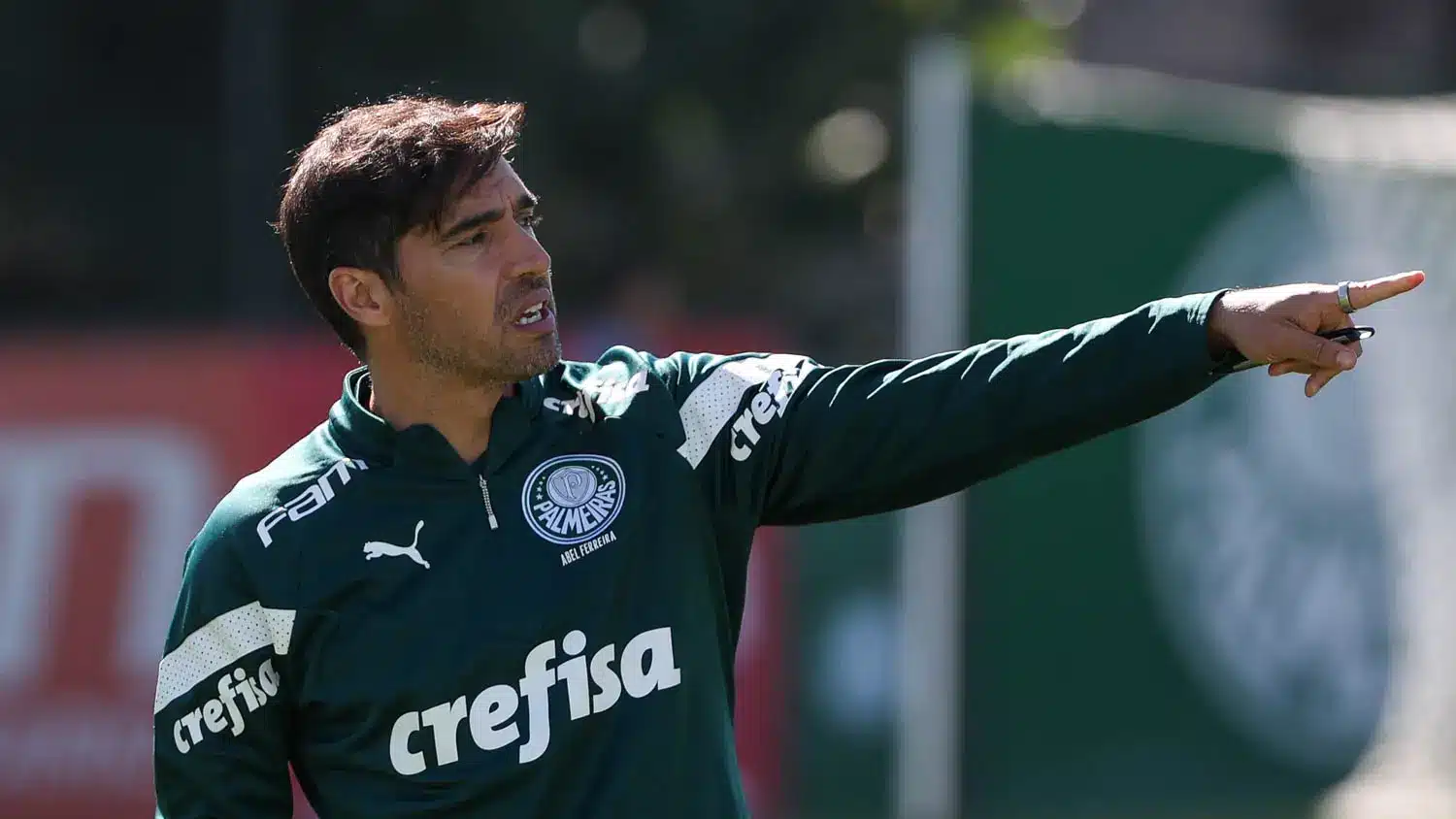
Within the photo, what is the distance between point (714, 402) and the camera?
137 inches

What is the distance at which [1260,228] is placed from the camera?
936 centimetres

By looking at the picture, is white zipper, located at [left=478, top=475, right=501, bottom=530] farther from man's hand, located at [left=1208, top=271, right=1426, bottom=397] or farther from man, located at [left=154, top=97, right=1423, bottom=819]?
man's hand, located at [left=1208, top=271, right=1426, bottom=397]

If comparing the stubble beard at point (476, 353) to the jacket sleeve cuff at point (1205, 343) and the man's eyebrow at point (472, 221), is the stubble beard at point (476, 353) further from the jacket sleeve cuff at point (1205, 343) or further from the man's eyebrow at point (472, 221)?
the jacket sleeve cuff at point (1205, 343)

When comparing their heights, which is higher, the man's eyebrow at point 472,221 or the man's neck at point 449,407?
the man's eyebrow at point 472,221

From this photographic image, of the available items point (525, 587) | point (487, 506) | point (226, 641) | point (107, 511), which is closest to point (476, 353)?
point (487, 506)

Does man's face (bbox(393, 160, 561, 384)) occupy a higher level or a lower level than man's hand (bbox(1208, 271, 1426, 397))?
higher

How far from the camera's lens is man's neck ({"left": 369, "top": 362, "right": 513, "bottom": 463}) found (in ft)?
11.3

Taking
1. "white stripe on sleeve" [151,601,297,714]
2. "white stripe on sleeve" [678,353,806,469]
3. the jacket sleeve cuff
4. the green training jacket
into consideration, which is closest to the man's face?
the green training jacket

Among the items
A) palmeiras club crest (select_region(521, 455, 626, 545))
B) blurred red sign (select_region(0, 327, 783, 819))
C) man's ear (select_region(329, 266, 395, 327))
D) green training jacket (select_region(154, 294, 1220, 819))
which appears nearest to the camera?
green training jacket (select_region(154, 294, 1220, 819))

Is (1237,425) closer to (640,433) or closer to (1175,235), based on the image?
(1175,235)

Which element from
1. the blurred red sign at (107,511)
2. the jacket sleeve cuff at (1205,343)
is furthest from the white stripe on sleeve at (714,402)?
the blurred red sign at (107,511)

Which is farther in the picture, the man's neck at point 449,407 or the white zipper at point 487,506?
the man's neck at point 449,407

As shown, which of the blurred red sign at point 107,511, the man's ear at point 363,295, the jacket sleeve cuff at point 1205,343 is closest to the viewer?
the jacket sleeve cuff at point 1205,343

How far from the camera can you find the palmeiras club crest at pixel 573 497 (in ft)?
11.0
